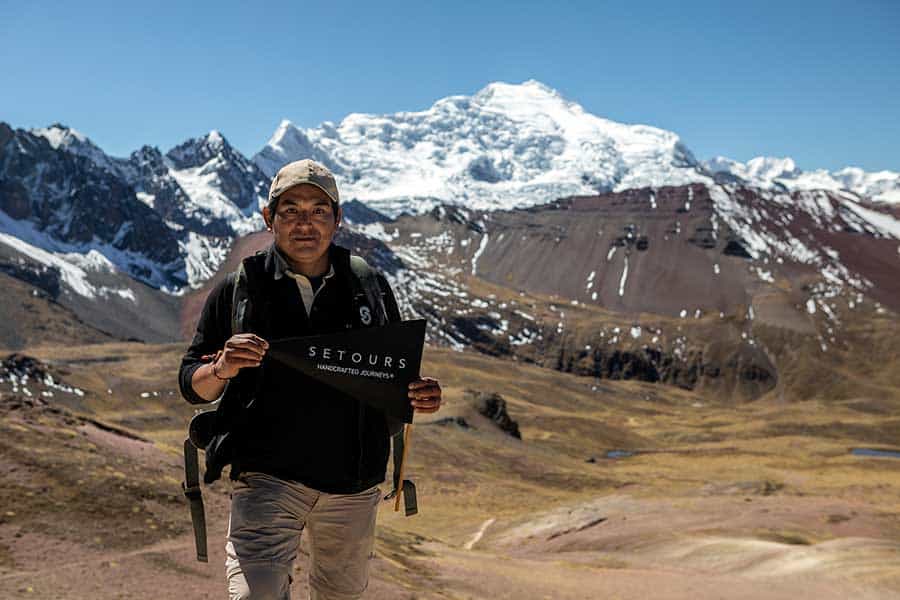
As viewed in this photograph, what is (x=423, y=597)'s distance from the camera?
16.1 m

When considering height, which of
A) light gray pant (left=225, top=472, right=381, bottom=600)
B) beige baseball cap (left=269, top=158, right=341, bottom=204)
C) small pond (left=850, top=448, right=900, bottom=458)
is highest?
beige baseball cap (left=269, top=158, right=341, bottom=204)

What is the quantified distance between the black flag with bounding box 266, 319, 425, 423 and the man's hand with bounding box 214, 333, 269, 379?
0.69 feet

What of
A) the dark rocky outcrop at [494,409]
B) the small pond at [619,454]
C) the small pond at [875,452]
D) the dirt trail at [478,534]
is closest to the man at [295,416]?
the dirt trail at [478,534]

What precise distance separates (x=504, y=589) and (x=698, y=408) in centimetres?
16742

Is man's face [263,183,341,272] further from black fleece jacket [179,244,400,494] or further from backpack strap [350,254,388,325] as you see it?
backpack strap [350,254,388,325]

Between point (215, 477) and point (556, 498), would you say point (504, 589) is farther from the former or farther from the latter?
point (556, 498)

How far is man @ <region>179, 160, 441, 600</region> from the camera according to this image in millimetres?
6285

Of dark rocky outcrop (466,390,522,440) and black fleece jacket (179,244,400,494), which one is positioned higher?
black fleece jacket (179,244,400,494)

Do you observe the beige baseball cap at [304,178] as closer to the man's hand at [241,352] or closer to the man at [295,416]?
the man at [295,416]

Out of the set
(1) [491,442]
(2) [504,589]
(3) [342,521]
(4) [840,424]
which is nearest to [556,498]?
(1) [491,442]

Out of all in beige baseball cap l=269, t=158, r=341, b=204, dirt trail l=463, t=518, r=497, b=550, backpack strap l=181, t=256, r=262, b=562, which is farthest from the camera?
dirt trail l=463, t=518, r=497, b=550

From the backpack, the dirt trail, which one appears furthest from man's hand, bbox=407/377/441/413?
the dirt trail

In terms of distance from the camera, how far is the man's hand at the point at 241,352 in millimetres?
6152

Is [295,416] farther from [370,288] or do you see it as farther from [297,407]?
[370,288]
